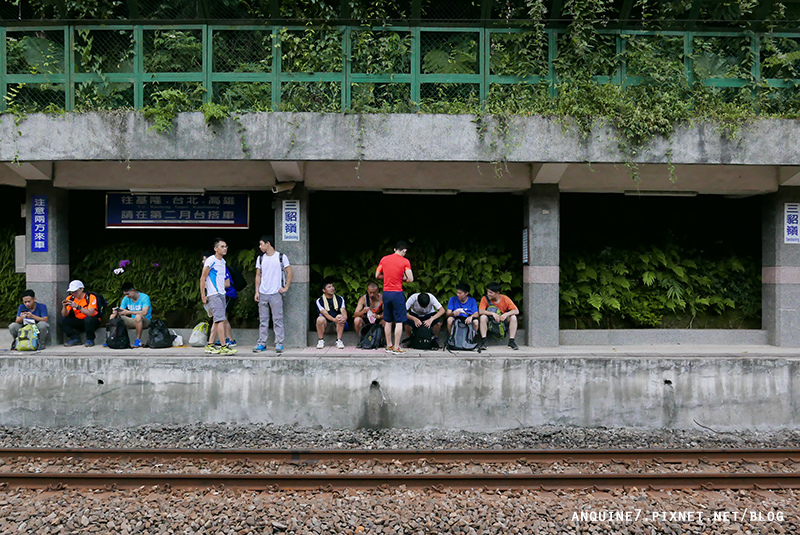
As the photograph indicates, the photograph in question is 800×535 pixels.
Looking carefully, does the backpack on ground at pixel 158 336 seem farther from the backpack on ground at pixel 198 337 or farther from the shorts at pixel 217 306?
the shorts at pixel 217 306

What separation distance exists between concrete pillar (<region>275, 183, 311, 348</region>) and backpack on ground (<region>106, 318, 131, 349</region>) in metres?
2.96

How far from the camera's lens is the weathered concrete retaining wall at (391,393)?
26.9ft

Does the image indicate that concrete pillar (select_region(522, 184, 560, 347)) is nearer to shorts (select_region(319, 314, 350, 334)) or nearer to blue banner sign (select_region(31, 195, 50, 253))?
shorts (select_region(319, 314, 350, 334))

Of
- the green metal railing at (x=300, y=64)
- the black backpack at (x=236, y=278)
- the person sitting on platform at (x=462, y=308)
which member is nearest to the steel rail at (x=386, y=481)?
the person sitting on platform at (x=462, y=308)

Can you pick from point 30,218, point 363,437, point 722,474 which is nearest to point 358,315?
point 363,437

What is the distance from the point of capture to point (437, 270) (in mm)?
10742

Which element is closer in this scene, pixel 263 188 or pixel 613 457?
pixel 613 457

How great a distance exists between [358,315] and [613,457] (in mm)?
4852

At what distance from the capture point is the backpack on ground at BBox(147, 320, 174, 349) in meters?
9.55

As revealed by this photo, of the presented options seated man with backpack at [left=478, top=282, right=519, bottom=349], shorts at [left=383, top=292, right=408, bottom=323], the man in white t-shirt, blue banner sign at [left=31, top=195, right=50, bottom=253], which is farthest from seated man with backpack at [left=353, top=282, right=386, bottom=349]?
blue banner sign at [left=31, top=195, right=50, bottom=253]

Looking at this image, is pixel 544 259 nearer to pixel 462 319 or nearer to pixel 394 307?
pixel 462 319

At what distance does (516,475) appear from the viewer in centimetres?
610

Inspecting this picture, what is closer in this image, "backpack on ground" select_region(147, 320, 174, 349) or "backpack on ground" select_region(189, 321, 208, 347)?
"backpack on ground" select_region(147, 320, 174, 349)

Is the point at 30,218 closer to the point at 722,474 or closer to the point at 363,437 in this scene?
the point at 363,437
